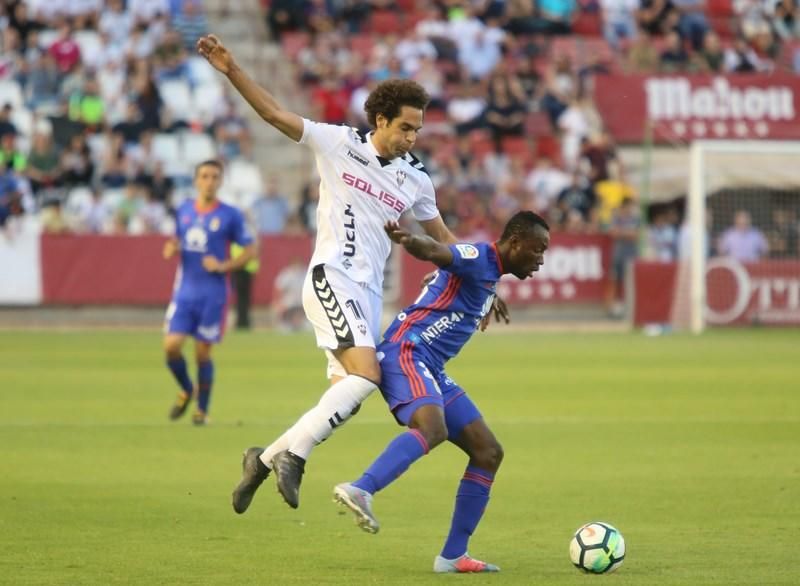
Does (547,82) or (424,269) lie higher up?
(547,82)

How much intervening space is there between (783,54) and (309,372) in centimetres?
1870

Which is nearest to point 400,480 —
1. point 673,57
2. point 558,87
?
point 558,87

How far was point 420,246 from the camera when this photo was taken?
24.8 feet

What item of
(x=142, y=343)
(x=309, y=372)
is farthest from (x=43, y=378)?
(x=142, y=343)

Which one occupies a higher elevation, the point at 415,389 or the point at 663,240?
the point at 415,389

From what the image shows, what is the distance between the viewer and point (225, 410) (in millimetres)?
16047

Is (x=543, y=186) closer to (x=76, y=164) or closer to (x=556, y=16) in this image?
(x=556, y=16)

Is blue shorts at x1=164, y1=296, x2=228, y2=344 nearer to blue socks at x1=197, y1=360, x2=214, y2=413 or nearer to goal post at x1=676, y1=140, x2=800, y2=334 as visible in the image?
blue socks at x1=197, y1=360, x2=214, y2=413

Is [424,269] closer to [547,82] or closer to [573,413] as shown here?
[547,82]

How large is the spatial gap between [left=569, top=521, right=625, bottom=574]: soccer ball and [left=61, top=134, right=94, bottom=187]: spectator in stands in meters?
22.7

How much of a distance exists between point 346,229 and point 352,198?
0.16 metres

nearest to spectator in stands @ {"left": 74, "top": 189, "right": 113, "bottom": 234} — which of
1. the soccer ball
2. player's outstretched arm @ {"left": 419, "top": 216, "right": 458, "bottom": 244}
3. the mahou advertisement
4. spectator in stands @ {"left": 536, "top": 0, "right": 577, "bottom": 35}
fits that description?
the mahou advertisement

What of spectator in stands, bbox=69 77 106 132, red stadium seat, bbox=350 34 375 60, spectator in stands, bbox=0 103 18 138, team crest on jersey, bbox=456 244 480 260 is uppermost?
red stadium seat, bbox=350 34 375 60

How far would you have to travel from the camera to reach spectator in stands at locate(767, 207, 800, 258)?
99.0 feet
